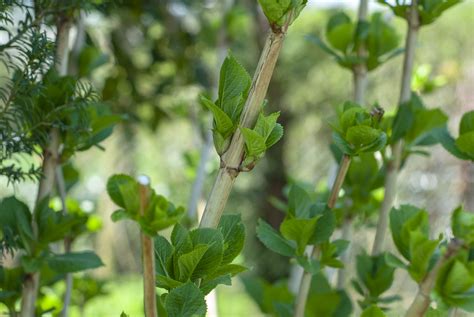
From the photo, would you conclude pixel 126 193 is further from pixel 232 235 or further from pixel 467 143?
pixel 467 143

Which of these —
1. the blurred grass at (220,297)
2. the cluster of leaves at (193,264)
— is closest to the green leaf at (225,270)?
the cluster of leaves at (193,264)

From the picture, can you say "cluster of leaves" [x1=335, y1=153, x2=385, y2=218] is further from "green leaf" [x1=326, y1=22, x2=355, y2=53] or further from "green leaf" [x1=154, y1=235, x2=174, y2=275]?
"green leaf" [x1=154, y1=235, x2=174, y2=275]

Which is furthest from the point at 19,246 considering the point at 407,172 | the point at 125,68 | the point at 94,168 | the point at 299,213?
the point at 94,168

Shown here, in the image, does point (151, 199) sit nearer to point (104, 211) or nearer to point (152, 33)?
point (152, 33)

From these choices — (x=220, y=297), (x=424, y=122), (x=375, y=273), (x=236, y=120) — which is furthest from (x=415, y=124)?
(x=220, y=297)

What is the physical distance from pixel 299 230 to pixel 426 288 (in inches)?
3.6

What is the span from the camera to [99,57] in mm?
574

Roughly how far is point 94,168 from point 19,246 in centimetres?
277

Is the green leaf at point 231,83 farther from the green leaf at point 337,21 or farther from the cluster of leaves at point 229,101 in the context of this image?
the green leaf at point 337,21

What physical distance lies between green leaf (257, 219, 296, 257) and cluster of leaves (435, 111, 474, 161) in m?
0.12

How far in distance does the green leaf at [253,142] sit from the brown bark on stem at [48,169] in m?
0.18

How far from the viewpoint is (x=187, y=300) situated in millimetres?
321

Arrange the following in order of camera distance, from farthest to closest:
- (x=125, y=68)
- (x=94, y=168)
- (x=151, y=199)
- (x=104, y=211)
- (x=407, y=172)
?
(x=94, y=168) → (x=104, y=211) → (x=407, y=172) → (x=125, y=68) → (x=151, y=199)

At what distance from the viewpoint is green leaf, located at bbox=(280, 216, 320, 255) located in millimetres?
389
